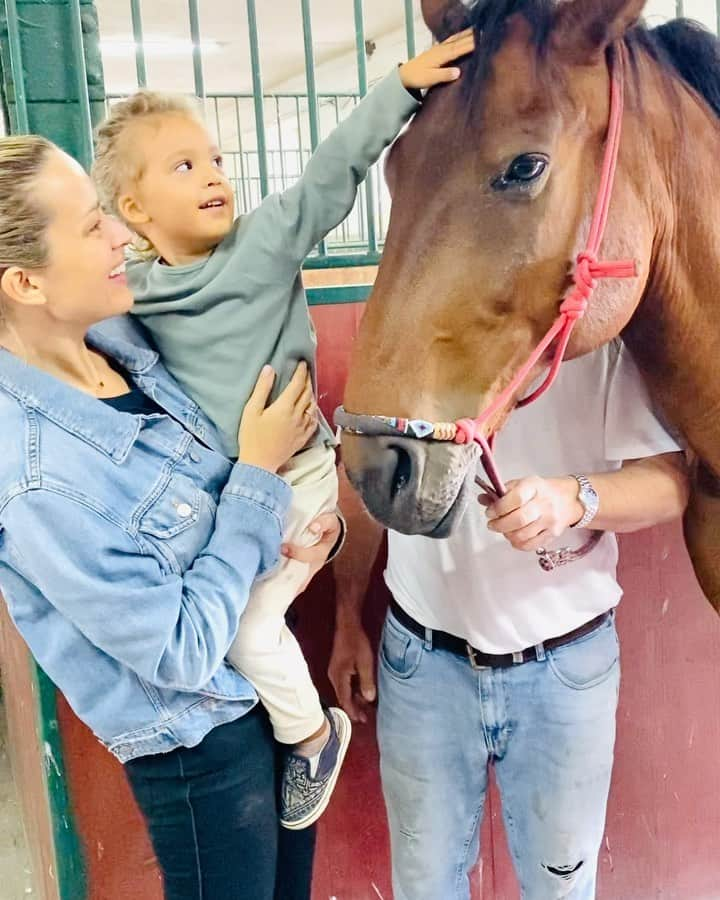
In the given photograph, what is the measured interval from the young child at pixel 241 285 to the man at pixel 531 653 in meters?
0.15

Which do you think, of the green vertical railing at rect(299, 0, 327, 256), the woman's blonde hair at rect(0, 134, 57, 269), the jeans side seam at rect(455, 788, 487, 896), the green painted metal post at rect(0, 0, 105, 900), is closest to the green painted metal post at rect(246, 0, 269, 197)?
the green vertical railing at rect(299, 0, 327, 256)

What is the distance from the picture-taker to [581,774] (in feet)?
3.38

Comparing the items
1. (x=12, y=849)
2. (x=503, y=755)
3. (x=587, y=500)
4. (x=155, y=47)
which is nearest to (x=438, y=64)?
(x=587, y=500)

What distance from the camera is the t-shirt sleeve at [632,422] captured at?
3.28 ft

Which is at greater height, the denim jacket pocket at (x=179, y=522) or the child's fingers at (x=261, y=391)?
the child's fingers at (x=261, y=391)

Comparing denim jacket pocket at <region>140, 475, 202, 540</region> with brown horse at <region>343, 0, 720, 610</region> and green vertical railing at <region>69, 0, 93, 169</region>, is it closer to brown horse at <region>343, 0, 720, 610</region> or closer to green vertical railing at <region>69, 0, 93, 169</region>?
brown horse at <region>343, 0, 720, 610</region>

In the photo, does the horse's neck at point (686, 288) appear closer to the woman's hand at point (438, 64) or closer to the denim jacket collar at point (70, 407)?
the woman's hand at point (438, 64)

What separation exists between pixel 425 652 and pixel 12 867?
4.84 ft

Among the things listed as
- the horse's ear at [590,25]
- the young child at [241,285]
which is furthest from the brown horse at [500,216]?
the young child at [241,285]

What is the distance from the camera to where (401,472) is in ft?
2.68

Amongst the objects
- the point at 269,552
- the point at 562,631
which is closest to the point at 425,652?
the point at 562,631

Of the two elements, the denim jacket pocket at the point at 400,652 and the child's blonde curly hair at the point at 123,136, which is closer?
the child's blonde curly hair at the point at 123,136

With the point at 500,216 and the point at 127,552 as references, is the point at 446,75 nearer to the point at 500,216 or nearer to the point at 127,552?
the point at 500,216

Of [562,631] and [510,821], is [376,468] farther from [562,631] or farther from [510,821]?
[510,821]
